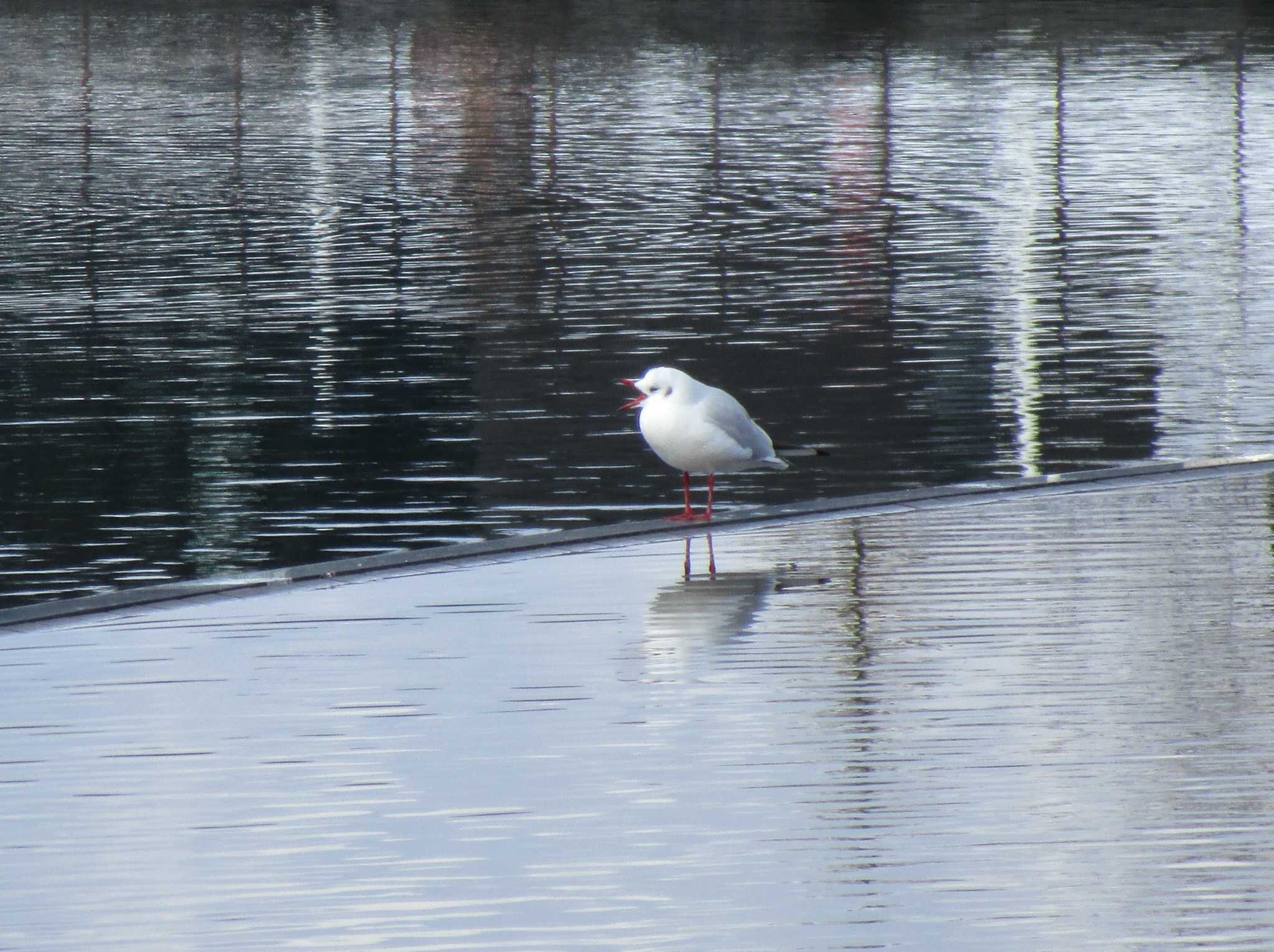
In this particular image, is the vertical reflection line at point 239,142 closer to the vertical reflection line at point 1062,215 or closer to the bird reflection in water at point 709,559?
the vertical reflection line at point 1062,215

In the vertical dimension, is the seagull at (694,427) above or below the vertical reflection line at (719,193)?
below

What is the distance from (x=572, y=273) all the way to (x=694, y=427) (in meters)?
7.92

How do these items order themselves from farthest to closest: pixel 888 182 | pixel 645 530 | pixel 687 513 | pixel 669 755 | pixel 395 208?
pixel 888 182 < pixel 395 208 < pixel 687 513 < pixel 645 530 < pixel 669 755

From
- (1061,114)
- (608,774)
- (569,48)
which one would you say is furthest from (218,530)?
(569,48)

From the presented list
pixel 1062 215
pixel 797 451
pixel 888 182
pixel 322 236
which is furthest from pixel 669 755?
pixel 888 182

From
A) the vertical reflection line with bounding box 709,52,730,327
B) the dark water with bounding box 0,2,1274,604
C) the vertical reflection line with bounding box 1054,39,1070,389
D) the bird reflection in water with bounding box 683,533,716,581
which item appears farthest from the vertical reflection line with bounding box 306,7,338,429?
the vertical reflection line with bounding box 1054,39,1070,389

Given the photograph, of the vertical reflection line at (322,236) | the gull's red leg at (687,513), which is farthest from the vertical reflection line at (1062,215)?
the vertical reflection line at (322,236)

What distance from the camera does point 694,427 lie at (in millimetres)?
8109

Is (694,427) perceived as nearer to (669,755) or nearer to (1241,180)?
(669,755)

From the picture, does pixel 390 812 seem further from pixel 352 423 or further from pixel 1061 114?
pixel 1061 114

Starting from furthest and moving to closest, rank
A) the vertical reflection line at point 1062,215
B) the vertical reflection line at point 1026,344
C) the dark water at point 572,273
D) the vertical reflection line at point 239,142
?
1. the vertical reflection line at point 239,142
2. the vertical reflection line at point 1062,215
3. the vertical reflection line at point 1026,344
4. the dark water at point 572,273

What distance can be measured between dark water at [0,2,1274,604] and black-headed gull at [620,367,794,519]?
1.53ft

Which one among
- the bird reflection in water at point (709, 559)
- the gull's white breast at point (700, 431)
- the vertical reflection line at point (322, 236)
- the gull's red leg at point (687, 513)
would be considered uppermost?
the vertical reflection line at point (322, 236)

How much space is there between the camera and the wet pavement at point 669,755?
454 cm
